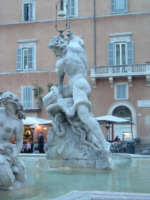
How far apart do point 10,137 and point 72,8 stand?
2201 cm

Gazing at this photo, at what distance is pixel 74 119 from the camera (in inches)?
189

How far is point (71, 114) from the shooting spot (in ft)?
15.4

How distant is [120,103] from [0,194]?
765 inches

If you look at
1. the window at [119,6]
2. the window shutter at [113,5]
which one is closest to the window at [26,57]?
the window shutter at [113,5]

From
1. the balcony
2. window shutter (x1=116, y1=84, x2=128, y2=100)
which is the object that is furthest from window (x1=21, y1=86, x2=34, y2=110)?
window shutter (x1=116, y1=84, x2=128, y2=100)

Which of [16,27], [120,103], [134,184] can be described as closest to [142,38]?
[120,103]

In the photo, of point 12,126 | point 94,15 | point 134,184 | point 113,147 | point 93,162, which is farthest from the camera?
point 94,15

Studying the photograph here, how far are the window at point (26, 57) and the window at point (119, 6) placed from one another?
224 inches

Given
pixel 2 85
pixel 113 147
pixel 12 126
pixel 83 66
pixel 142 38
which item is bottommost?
pixel 113 147

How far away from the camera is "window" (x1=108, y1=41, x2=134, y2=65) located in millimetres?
22234

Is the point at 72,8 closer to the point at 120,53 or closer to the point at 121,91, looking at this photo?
the point at 120,53

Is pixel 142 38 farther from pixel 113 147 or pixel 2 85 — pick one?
pixel 113 147

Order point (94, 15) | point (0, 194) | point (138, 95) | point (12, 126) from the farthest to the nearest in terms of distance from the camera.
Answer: point (94, 15) < point (138, 95) < point (12, 126) < point (0, 194)


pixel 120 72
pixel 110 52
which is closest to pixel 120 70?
pixel 120 72
